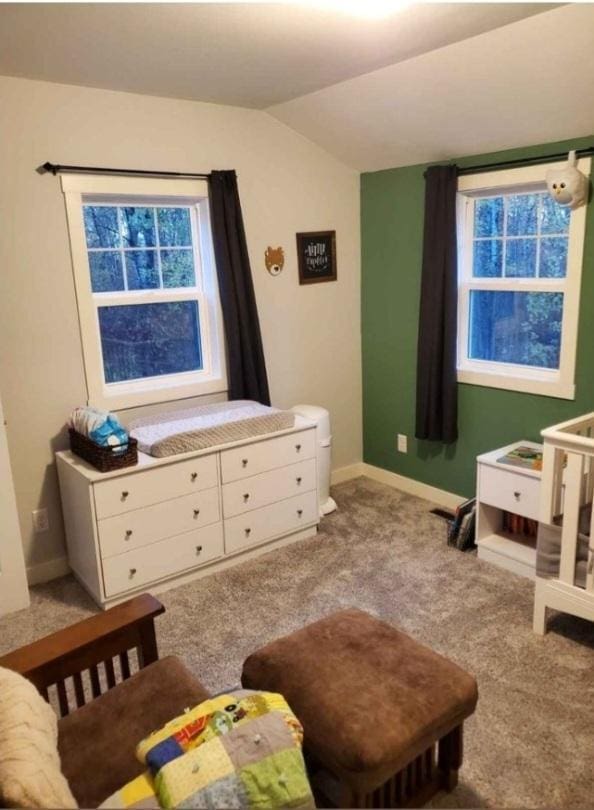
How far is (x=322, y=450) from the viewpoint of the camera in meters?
3.74

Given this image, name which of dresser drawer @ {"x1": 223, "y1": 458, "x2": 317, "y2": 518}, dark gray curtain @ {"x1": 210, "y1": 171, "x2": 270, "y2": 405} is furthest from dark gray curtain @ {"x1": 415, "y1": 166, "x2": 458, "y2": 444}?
dark gray curtain @ {"x1": 210, "y1": 171, "x2": 270, "y2": 405}

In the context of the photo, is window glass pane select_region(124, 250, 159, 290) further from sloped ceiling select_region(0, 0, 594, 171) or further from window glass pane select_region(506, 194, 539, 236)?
window glass pane select_region(506, 194, 539, 236)

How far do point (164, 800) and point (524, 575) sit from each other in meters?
2.32

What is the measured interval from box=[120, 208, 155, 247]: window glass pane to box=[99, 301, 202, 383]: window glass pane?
34cm

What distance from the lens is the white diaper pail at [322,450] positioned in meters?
3.69

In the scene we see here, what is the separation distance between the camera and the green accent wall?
343 centimetres

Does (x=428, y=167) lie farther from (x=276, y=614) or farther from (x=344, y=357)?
(x=276, y=614)

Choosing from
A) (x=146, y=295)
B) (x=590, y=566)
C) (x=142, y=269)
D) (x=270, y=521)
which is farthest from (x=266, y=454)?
(x=590, y=566)

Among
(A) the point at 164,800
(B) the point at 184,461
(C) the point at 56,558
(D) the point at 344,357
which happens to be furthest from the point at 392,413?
(A) the point at 164,800

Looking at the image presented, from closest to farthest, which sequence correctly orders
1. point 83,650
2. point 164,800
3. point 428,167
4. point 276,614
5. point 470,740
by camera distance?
point 164,800 → point 83,650 → point 470,740 → point 276,614 → point 428,167

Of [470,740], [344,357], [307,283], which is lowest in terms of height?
[470,740]

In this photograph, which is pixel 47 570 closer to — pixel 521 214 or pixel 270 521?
pixel 270 521

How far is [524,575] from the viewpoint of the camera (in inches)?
120

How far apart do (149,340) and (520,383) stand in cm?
203
